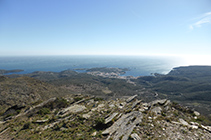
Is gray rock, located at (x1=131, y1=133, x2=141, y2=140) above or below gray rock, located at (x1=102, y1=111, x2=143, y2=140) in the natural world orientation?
above

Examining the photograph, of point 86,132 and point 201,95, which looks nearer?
point 86,132

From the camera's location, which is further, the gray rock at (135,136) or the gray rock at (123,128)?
the gray rock at (123,128)

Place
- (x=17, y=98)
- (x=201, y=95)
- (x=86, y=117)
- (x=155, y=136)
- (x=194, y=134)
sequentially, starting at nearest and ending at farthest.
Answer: (x=155, y=136) < (x=194, y=134) < (x=86, y=117) < (x=17, y=98) < (x=201, y=95)

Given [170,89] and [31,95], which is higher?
[31,95]

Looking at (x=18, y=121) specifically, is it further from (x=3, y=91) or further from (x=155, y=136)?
(x=3, y=91)

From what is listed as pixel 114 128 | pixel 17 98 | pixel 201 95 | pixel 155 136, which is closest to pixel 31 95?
pixel 17 98

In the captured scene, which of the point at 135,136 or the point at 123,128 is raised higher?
the point at 135,136

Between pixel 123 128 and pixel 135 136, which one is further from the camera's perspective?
pixel 123 128

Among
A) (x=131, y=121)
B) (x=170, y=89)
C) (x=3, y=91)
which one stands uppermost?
(x=131, y=121)

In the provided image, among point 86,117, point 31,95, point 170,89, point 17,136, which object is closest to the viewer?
point 17,136

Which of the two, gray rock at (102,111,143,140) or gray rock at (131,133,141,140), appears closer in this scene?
gray rock at (131,133,141,140)

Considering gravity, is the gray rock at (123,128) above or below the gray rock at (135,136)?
below
